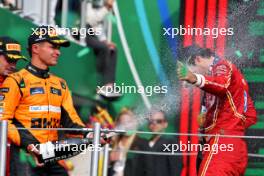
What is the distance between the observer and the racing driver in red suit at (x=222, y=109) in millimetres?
6957

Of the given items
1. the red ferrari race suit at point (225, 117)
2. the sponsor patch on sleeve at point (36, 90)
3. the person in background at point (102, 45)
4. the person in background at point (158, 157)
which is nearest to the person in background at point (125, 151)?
the person in background at point (158, 157)

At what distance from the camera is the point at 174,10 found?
26.0 feet

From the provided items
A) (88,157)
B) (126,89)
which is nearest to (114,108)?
(126,89)

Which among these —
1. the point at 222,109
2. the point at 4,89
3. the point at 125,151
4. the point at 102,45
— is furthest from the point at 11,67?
the point at 222,109

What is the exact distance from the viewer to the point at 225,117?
7.18 meters

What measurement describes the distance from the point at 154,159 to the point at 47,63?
1.21m

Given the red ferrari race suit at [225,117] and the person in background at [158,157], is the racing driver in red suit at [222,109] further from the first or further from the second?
the person in background at [158,157]

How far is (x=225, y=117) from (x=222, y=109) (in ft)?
0.23

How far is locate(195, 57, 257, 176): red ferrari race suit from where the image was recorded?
6977 millimetres

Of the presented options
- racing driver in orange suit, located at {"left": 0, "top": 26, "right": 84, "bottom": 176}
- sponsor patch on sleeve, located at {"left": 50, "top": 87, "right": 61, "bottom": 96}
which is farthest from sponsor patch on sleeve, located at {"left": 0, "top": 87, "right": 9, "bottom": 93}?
sponsor patch on sleeve, located at {"left": 50, "top": 87, "right": 61, "bottom": 96}

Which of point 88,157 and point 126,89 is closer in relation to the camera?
point 88,157

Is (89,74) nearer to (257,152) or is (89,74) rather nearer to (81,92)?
(81,92)

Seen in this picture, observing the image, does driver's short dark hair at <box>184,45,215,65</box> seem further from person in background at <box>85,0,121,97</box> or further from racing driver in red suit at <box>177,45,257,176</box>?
person in background at <box>85,0,121,97</box>

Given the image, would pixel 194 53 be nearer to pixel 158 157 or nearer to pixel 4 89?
pixel 158 157
